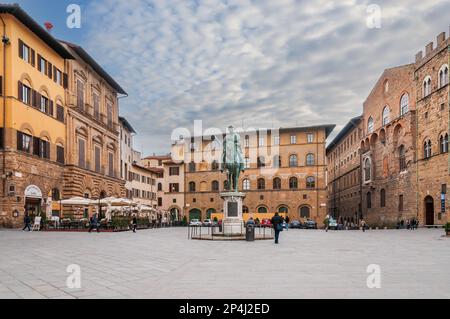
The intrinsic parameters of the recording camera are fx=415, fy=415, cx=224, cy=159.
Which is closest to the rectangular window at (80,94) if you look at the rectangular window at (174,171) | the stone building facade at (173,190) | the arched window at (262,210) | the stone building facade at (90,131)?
the stone building facade at (90,131)

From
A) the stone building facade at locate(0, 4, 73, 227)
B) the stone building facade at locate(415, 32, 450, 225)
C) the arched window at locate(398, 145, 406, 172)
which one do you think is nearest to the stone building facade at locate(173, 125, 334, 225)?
the arched window at locate(398, 145, 406, 172)

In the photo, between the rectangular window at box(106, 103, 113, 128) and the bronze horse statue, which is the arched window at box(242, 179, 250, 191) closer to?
the rectangular window at box(106, 103, 113, 128)

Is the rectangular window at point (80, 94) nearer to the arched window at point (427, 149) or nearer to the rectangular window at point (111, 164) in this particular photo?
the rectangular window at point (111, 164)

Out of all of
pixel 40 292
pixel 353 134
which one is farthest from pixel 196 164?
pixel 40 292

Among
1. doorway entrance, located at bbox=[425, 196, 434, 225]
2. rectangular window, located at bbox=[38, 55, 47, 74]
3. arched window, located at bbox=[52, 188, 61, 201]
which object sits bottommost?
doorway entrance, located at bbox=[425, 196, 434, 225]

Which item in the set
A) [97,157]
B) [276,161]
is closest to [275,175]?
[276,161]

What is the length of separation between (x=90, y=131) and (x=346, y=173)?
41.1 m

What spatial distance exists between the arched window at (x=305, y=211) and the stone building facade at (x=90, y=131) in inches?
1025

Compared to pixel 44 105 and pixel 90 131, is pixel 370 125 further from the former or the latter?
pixel 44 105

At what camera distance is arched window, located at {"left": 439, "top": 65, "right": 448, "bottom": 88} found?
115 ft

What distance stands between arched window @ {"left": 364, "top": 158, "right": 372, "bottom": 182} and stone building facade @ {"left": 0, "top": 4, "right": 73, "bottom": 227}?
116 ft

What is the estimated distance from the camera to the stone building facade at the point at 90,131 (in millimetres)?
39219
